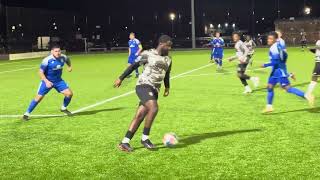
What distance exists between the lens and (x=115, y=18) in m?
72.9

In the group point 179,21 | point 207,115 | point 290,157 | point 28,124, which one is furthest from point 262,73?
point 179,21

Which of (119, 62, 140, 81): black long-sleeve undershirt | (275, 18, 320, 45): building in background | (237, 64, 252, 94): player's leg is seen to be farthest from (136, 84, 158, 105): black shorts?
(275, 18, 320, 45): building in background

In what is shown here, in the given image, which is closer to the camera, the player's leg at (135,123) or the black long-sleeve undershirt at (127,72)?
the black long-sleeve undershirt at (127,72)

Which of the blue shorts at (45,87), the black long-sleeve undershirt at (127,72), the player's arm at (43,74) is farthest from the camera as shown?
the blue shorts at (45,87)

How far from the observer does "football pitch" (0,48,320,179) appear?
6.96m

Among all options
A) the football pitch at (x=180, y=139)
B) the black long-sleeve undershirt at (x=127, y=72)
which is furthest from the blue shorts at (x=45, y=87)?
the black long-sleeve undershirt at (x=127, y=72)

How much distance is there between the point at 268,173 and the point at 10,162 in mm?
4042

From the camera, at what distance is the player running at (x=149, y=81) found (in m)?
8.14

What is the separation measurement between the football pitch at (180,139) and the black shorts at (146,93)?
2.95 ft

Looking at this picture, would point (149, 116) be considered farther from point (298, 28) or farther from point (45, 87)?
point (298, 28)

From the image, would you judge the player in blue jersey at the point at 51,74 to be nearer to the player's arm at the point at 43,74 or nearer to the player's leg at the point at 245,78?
the player's arm at the point at 43,74

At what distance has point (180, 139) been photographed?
9117 mm

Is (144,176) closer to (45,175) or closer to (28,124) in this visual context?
(45,175)

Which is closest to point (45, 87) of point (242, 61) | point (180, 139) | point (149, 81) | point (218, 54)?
point (180, 139)
